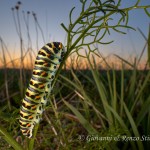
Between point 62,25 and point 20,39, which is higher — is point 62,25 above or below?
above

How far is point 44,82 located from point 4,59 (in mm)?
2454

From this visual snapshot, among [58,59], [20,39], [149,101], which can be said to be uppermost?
[58,59]

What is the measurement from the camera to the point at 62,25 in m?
0.91

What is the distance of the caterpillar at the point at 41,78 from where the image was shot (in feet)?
2.91

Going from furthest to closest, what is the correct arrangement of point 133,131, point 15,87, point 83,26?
point 15,87, point 133,131, point 83,26

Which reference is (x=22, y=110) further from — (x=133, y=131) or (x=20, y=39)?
(x=20, y=39)

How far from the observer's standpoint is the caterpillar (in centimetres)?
89

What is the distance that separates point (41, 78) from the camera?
2.96ft

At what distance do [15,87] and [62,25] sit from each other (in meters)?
3.38

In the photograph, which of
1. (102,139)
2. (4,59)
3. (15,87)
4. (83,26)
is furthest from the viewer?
(15,87)

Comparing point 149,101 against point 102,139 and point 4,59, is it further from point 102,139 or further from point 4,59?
point 4,59

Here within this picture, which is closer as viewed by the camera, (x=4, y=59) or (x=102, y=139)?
(x=102, y=139)

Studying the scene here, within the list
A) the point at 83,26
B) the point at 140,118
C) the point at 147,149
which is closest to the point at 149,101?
the point at 140,118

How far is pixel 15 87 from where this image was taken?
421cm
